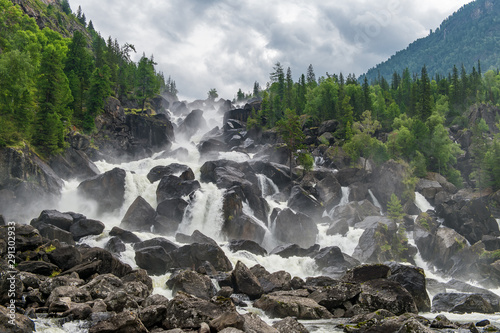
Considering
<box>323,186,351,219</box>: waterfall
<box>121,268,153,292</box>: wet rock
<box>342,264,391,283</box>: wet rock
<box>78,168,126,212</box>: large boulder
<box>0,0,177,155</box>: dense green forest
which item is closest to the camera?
<box>121,268,153,292</box>: wet rock

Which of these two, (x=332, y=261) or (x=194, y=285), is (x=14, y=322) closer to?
(x=194, y=285)

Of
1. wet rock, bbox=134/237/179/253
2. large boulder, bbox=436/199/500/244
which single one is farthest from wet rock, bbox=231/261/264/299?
large boulder, bbox=436/199/500/244

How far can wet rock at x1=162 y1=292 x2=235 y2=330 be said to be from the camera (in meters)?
17.5

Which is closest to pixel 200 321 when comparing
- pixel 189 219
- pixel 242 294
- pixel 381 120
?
pixel 242 294

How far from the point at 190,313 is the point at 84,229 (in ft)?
84.6

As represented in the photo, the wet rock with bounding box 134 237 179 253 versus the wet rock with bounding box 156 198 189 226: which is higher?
the wet rock with bounding box 156 198 189 226

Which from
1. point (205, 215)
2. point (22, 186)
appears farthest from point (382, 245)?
point (22, 186)

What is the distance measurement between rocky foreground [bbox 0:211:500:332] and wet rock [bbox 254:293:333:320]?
0.07 metres

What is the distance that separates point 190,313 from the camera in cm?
1786

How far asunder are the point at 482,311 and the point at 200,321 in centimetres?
2370

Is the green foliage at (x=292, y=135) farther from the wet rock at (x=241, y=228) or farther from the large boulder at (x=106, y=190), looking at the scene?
the large boulder at (x=106, y=190)

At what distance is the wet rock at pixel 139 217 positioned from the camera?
46281mm

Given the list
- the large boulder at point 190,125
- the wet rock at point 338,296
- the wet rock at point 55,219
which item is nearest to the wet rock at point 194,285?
the wet rock at point 338,296

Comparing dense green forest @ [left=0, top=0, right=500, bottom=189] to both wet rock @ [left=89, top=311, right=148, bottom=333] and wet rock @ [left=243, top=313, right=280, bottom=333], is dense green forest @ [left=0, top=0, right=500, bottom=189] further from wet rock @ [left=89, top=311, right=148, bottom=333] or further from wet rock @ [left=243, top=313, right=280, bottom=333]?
wet rock @ [left=243, top=313, right=280, bottom=333]
